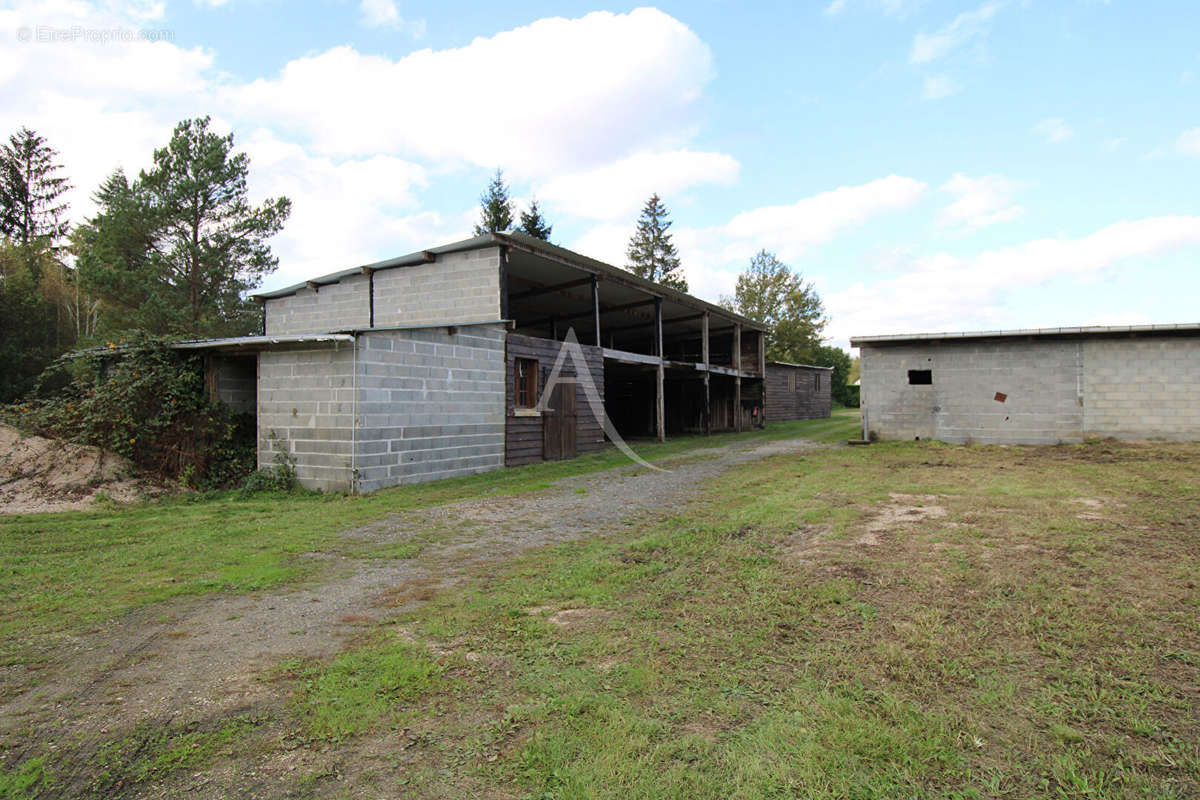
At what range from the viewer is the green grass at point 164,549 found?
4.08m

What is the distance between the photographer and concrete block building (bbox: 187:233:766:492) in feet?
30.1

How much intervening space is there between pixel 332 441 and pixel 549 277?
8425mm

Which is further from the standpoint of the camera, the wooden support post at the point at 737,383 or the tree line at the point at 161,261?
the wooden support post at the point at 737,383

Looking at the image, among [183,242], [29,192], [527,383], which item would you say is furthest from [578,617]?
[29,192]

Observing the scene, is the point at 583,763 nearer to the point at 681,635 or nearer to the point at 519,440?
the point at 681,635

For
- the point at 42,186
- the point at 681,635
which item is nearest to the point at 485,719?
the point at 681,635

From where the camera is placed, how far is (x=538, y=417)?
13383 millimetres

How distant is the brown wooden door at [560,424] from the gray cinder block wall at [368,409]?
2.84 m

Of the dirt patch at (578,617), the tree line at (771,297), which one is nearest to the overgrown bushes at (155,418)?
the dirt patch at (578,617)

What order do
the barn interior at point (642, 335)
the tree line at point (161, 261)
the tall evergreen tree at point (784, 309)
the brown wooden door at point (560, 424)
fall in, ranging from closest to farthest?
1. the brown wooden door at point (560, 424)
2. the barn interior at point (642, 335)
3. the tree line at point (161, 261)
4. the tall evergreen tree at point (784, 309)

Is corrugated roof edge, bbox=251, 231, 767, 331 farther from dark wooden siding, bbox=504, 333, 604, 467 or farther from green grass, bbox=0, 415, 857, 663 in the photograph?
green grass, bbox=0, 415, 857, 663

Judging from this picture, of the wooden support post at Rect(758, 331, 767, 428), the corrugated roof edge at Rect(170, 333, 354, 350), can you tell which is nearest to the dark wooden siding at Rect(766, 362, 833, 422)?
the wooden support post at Rect(758, 331, 767, 428)

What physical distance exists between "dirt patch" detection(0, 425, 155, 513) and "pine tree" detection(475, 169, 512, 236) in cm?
2912

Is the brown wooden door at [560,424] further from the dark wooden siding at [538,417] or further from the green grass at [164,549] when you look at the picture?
the green grass at [164,549]
